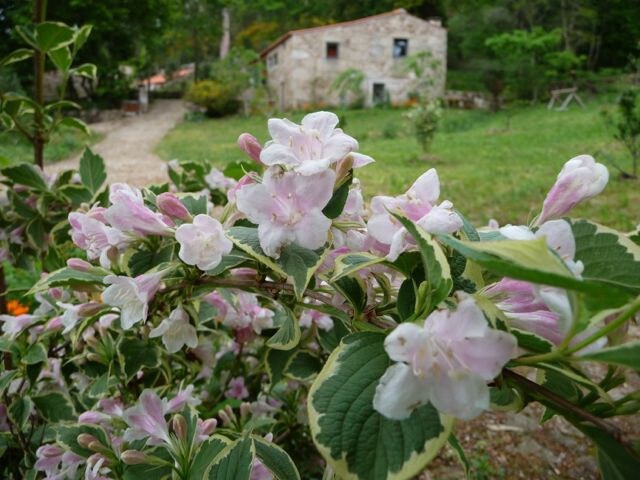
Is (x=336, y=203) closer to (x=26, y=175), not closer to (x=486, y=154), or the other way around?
(x=26, y=175)

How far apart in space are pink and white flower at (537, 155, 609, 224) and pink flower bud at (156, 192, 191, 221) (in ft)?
1.01

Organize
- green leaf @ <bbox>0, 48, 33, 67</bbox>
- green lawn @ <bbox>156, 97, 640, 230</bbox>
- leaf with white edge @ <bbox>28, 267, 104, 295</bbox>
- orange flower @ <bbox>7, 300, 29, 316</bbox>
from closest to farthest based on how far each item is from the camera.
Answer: leaf with white edge @ <bbox>28, 267, 104, 295</bbox> < green leaf @ <bbox>0, 48, 33, 67</bbox> < orange flower @ <bbox>7, 300, 29, 316</bbox> < green lawn @ <bbox>156, 97, 640, 230</bbox>

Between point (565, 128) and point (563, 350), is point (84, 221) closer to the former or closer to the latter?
point (563, 350)

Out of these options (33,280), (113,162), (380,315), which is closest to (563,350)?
(380,315)

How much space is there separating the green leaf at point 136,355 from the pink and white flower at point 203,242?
370 millimetres

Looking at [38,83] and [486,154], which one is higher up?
[38,83]

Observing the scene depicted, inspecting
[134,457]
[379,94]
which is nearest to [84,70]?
[134,457]

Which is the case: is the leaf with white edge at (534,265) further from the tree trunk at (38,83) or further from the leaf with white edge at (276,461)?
the tree trunk at (38,83)

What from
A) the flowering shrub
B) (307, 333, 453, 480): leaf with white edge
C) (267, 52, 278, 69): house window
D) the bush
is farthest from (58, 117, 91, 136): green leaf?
(267, 52, 278, 69): house window

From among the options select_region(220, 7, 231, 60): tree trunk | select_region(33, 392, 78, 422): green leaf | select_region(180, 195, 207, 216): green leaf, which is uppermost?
select_region(220, 7, 231, 60): tree trunk

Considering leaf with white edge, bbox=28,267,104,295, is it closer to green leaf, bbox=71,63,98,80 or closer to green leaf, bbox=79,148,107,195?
green leaf, bbox=79,148,107,195

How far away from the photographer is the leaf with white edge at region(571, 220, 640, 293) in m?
0.36

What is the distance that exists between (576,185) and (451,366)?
8.1 inches

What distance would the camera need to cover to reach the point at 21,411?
849 millimetres
